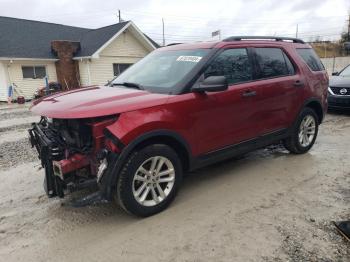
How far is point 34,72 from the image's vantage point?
68.0ft

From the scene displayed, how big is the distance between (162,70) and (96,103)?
1290 mm

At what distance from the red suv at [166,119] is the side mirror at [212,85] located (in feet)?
0.04

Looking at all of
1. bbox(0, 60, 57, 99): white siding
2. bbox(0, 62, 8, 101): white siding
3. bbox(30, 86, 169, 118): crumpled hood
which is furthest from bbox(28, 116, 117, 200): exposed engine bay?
bbox(0, 60, 57, 99): white siding

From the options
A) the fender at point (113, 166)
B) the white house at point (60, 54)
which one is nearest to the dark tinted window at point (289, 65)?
the fender at point (113, 166)

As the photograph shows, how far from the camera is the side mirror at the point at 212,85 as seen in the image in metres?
3.74

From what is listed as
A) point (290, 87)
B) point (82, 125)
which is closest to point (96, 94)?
point (82, 125)

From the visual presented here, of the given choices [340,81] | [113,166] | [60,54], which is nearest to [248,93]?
[113,166]

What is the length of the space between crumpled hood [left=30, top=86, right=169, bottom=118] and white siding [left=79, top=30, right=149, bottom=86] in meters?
18.4

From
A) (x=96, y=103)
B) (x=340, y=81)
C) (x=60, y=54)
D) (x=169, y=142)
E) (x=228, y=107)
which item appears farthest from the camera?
(x=60, y=54)

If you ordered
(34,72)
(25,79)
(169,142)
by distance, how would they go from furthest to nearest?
1. (34,72)
2. (25,79)
3. (169,142)

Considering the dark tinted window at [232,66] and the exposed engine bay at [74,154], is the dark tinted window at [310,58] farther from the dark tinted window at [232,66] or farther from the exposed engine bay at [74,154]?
the exposed engine bay at [74,154]

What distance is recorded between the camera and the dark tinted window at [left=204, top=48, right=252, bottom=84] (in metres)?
4.18

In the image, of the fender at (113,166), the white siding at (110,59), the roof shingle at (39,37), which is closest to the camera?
the fender at (113,166)

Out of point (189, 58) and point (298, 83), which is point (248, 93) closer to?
point (189, 58)
